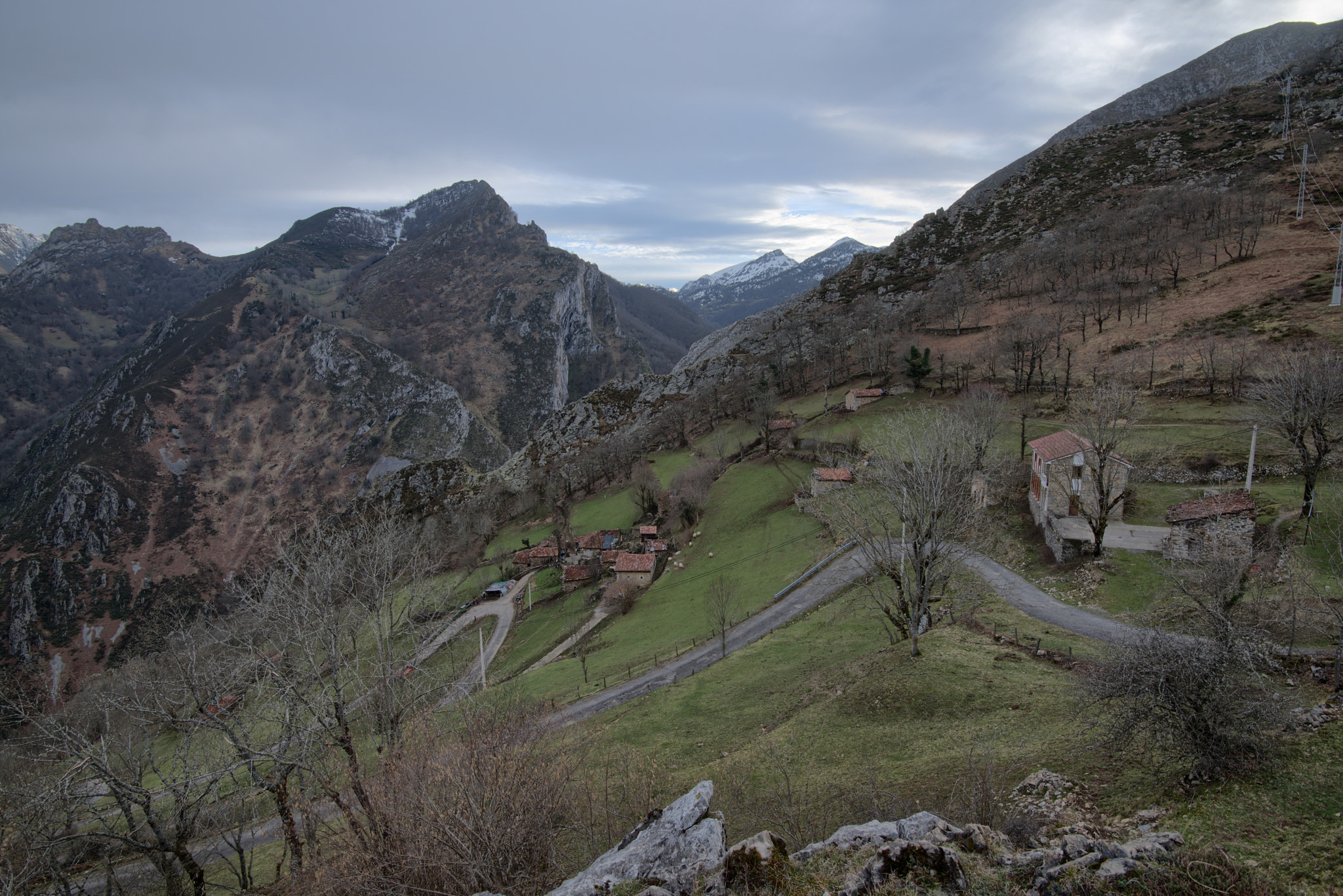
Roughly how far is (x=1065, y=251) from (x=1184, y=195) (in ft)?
65.0

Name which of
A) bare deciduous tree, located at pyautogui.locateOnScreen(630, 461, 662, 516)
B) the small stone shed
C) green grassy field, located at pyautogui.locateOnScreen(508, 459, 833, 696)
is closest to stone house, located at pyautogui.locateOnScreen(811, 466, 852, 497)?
green grassy field, located at pyautogui.locateOnScreen(508, 459, 833, 696)

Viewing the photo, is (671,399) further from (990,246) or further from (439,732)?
(439,732)

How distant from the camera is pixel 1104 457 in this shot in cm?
2706

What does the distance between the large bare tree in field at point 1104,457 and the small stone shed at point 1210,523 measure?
2.48 metres

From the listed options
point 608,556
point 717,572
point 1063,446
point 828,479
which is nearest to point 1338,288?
point 1063,446

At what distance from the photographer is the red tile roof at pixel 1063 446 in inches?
1157

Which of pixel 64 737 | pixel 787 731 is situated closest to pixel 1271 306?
pixel 787 731

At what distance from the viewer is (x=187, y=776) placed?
13688mm

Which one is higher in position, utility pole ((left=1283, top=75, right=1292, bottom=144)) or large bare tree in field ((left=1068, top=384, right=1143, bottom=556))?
utility pole ((left=1283, top=75, right=1292, bottom=144))

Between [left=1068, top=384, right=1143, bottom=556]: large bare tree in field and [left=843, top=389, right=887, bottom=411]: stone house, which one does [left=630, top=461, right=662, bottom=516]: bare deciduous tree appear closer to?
[left=843, top=389, right=887, bottom=411]: stone house

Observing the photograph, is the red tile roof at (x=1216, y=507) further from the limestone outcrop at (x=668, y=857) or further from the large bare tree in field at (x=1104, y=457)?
the limestone outcrop at (x=668, y=857)

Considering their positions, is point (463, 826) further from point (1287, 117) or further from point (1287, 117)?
point (1287, 117)

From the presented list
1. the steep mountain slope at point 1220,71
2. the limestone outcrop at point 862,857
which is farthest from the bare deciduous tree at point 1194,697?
the steep mountain slope at point 1220,71

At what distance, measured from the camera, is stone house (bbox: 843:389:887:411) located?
61.5 metres
